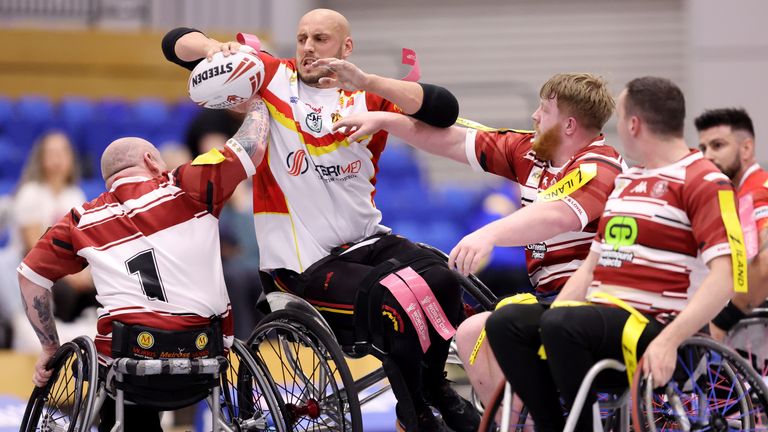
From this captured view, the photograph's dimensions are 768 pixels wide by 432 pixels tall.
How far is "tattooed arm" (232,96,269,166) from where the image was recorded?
4.16 m

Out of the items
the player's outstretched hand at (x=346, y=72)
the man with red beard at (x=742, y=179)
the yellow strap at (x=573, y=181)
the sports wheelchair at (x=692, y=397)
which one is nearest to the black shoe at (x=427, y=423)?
the sports wheelchair at (x=692, y=397)

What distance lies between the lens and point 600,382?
11.3ft

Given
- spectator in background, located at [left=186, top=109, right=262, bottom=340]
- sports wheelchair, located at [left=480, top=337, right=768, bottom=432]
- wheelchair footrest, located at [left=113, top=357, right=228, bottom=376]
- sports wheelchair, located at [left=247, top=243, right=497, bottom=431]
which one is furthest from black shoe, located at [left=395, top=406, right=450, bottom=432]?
spectator in background, located at [left=186, top=109, right=262, bottom=340]

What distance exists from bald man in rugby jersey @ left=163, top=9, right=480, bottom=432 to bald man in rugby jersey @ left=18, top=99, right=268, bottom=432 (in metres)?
0.32

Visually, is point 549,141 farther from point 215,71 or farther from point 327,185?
point 215,71

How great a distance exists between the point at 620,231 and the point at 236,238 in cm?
434

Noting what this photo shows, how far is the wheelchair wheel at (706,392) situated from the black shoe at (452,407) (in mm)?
887

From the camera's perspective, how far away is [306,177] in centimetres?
441

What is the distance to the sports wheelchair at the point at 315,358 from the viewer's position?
4055 mm

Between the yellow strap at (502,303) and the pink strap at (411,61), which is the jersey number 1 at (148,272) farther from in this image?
the pink strap at (411,61)

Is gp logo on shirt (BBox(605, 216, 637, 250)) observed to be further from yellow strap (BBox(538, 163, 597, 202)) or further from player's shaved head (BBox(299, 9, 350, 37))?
player's shaved head (BBox(299, 9, 350, 37))

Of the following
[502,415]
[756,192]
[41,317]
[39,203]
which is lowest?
[39,203]

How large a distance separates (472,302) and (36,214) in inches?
148

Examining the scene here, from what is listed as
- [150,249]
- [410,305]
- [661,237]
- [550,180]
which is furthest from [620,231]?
[150,249]
